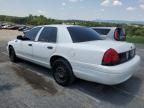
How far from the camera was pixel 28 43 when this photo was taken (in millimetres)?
6051

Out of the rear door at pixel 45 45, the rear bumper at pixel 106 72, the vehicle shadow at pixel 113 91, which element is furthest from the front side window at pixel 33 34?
the rear bumper at pixel 106 72

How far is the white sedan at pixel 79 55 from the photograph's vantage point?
3.94 metres

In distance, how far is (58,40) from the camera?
496cm

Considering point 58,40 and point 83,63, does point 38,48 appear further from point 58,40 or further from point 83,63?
point 83,63

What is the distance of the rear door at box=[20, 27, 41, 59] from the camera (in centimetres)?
593

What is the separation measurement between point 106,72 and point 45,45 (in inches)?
82.5

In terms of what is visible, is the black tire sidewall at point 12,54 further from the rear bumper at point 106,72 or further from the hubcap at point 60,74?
the rear bumper at point 106,72

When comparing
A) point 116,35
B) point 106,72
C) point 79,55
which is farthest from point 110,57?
point 116,35

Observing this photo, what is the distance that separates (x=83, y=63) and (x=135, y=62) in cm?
136

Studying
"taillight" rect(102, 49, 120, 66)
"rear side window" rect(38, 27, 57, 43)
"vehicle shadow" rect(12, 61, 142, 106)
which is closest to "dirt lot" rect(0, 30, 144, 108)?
"vehicle shadow" rect(12, 61, 142, 106)

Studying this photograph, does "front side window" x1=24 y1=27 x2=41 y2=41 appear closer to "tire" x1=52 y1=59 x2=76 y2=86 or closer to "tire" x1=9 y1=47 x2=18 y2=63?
"tire" x1=9 y1=47 x2=18 y2=63

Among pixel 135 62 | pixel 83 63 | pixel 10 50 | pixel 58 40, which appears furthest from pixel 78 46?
pixel 10 50

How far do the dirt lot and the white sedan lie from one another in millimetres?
403

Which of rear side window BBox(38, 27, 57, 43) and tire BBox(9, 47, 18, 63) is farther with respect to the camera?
tire BBox(9, 47, 18, 63)
